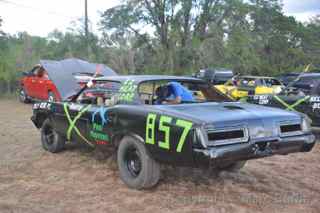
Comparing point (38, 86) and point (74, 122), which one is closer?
point (74, 122)

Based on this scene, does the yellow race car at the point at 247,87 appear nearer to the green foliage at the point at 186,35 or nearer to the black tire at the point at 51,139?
the black tire at the point at 51,139

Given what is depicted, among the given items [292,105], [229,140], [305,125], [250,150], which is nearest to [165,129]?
[229,140]

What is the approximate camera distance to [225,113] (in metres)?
4.24

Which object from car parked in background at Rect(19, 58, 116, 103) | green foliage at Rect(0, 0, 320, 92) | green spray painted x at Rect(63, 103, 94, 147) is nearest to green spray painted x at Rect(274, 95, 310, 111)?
green spray painted x at Rect(63, 103, 94, 147)

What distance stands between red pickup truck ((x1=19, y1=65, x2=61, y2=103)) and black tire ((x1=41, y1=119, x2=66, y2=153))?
20.6ft

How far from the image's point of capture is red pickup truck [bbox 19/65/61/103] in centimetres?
1370

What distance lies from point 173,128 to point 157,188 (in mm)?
1040

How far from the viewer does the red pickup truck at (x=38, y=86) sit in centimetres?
1370

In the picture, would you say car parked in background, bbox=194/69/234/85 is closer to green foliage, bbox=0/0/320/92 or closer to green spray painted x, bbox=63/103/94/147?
green foliage, bbox=0/0/320/92

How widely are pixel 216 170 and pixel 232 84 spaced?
9771 millimetres

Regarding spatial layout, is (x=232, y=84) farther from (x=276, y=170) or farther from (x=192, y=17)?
(x=192, y=17)

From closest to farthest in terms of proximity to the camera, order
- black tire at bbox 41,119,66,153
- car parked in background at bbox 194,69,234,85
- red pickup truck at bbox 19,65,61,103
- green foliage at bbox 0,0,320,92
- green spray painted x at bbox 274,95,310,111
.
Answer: black tire at bbox 41,119,66,153
green spray painted x at bbox 274,95,310,111
red pickup truck at bbox 19,65,61,103
car parked in background at bbox 194,69,234,85
green foliage at bbox 0,0,320,92

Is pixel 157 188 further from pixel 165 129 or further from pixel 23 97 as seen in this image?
pixel 23 97

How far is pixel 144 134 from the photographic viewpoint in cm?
437
